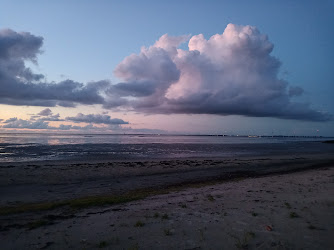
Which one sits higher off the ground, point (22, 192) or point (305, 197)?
point (305, 197)

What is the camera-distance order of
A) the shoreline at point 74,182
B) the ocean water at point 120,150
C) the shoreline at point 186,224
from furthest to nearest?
the ocean water at point 120,150, the shoreline at point 74,182, the shoreline at point 186,224

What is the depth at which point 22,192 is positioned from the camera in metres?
15.9

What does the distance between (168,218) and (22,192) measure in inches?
499

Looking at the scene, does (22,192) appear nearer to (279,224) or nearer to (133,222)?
(133,222)

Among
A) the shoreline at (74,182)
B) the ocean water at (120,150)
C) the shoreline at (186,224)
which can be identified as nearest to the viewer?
the shoreline at (186,224)

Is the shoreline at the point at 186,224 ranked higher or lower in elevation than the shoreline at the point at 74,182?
higher

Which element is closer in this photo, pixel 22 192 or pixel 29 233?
pixel 29 233

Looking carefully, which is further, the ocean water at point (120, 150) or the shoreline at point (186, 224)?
the ocean water at point (120, 150)

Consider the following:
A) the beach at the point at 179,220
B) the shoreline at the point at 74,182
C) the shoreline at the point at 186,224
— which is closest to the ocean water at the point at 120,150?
the shoreline at the point at 74,182

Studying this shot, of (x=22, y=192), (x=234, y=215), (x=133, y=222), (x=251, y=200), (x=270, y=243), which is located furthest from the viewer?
(x=22, y=192)

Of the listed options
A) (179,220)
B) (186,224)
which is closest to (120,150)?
(179,220)

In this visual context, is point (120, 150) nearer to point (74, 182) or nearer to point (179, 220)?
point (74, 182)

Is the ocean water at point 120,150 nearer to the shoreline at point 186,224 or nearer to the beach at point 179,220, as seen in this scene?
the beach at point 179,220

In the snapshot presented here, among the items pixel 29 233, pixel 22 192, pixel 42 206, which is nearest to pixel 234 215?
pixel 29 233
